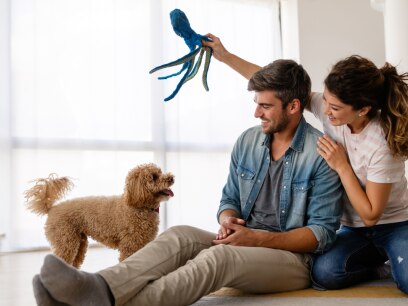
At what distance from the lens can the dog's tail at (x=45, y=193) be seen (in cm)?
245

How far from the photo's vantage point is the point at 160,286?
4.82 ft

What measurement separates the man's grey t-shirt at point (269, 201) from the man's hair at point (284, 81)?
0.24 metres

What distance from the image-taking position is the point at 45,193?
2.45m

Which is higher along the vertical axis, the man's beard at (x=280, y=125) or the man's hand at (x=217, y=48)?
the man's hand at (x=217, y=48)

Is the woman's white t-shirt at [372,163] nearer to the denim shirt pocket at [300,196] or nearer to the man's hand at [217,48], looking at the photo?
the denim shirt pocket at [300,196]

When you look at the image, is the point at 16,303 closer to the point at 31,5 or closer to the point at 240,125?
the point at 31,5

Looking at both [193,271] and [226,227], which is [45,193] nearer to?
[226,227]

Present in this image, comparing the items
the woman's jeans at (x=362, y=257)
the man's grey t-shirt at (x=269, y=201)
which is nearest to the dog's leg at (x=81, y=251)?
the man's grey t-shirt at (x=269, y=201)

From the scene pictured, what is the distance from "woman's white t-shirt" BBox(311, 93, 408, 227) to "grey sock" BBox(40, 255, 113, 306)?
1.02 m

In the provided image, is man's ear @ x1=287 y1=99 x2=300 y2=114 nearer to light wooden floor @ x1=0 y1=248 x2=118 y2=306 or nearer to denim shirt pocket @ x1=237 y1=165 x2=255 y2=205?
denim shirt pocket @ x1=237 y1=165 x2=255 y2=205

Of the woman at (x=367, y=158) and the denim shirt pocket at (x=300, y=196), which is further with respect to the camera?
the denim shirt pocket at (x=300, y=196)

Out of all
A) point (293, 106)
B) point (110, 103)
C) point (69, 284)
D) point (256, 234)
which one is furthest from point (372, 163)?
point (110, 103)

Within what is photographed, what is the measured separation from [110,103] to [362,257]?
2.42 m

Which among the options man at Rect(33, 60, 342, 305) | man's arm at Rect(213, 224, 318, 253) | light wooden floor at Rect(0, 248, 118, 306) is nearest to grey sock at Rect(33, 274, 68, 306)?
man at Rect(33, 60, 342, 305)
